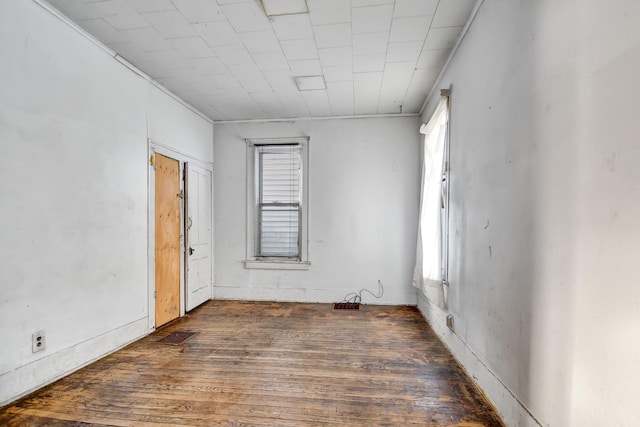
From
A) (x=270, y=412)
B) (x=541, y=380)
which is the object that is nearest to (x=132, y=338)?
(x=270, y=412)

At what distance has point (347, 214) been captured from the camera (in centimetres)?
487

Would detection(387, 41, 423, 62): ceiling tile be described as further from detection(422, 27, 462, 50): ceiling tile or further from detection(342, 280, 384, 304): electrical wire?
detection(342, 280, 384, 304): electrical wire

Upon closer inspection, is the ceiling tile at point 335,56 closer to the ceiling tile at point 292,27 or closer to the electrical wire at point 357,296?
the ceiling tile at point 292,27

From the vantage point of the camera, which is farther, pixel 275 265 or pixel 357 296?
pixel 275 265

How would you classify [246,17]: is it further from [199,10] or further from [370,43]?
[370,43]

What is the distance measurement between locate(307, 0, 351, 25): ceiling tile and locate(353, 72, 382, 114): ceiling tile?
3.32ft

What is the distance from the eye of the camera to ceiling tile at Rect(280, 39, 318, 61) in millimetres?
2869

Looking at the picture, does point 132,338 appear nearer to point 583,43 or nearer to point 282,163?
point 282,163

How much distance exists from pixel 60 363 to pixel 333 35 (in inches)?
Result: 140

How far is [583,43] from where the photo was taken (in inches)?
50.2

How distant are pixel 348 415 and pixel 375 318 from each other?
2.13 meters

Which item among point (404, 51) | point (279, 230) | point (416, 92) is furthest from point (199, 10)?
point (279, 230)

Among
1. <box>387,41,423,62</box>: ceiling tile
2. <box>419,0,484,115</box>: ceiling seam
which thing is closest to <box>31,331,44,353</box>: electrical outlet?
<box>387,41,423,62</box>: ceiling tile

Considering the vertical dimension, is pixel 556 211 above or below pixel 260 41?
below
